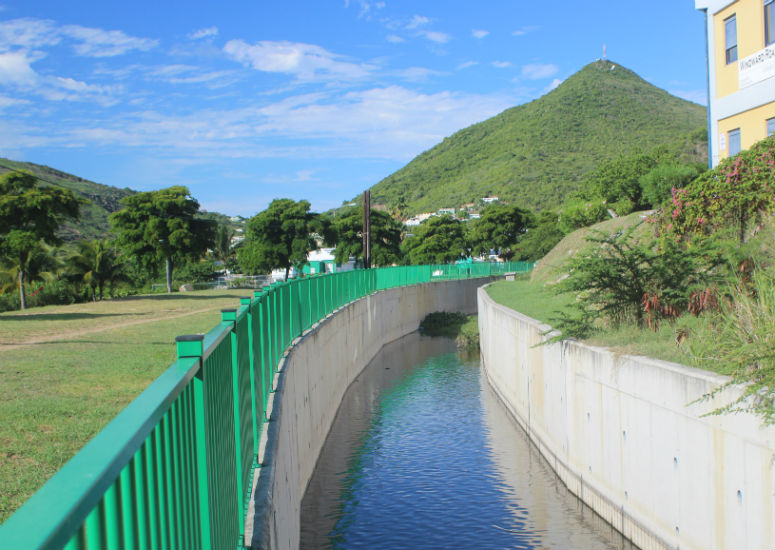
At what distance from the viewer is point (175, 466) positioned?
2775mm

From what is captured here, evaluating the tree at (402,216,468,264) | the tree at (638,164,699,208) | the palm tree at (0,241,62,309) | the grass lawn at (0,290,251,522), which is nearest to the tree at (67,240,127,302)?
the palm tree at (0,241,62,309)

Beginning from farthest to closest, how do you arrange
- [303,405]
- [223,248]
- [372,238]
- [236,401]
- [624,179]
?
[223,248] < [372,238] < [624,179] < [303,405] < [236,401]

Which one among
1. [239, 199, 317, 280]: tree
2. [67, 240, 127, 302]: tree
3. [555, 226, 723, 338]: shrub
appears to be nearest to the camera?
[555, 226, 723, 338]: shrub

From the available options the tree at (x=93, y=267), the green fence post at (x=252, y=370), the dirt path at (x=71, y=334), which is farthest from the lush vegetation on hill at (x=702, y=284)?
the tree at (x=93, y=267)

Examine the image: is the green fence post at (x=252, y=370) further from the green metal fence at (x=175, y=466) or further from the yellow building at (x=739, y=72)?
the yellow building at (x=739, y=72)

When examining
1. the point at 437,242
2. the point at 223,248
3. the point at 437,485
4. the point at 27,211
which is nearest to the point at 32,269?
the point at 27,211

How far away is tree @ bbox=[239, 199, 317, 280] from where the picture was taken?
80.2 m

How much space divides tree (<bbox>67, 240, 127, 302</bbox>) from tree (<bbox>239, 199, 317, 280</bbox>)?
111 ft

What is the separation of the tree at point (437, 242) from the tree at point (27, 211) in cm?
6235

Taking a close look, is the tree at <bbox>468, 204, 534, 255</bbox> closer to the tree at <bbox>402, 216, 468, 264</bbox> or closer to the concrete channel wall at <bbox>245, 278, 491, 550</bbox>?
the tree at <bbox>402, 216, 468, 264</bbox>

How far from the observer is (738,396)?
6586 mm

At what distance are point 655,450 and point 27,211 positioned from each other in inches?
896

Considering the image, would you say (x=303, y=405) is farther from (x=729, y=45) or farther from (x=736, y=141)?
(x=729, y=45)

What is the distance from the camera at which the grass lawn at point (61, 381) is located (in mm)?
6840
